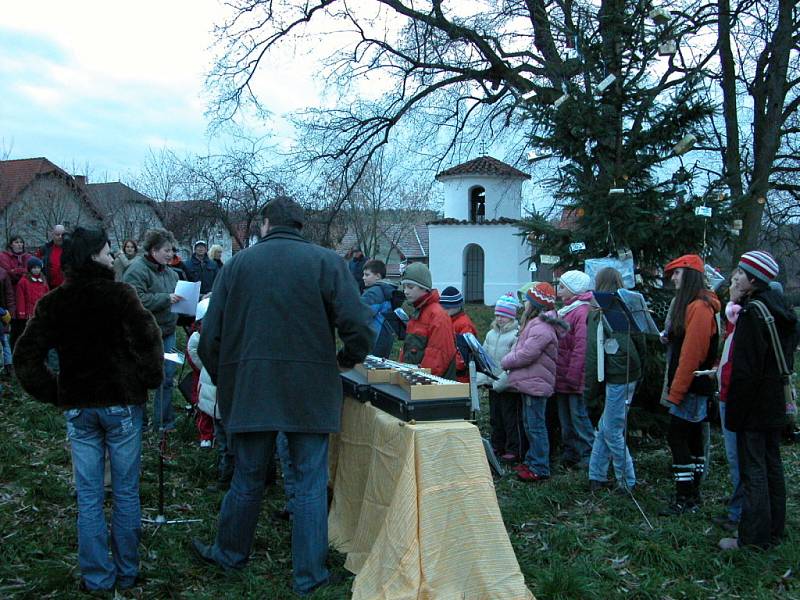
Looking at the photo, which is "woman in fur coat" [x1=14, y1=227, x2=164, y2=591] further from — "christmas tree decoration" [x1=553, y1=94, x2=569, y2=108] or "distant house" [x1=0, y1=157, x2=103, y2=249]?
"distant house" [x1=0, y1=157, x2=103, y2=249]

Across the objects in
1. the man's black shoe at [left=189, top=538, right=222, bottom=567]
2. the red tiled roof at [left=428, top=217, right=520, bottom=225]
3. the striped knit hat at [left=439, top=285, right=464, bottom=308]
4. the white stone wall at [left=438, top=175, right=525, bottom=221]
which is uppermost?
the white stone wall at [left=438, top=175, right=525, bottom=221]

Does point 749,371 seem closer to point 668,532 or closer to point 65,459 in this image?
point 668,532

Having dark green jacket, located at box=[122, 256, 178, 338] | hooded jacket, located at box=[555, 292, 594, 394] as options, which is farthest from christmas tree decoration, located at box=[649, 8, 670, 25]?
dark green jacket, located at box=[122, 256, 178, 338]

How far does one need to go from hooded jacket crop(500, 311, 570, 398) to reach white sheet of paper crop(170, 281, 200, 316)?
9.18ft

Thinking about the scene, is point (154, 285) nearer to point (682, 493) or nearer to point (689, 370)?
point (689, 370)

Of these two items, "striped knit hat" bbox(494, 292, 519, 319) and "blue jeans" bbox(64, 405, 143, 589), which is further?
"striped knit hat" bbox(494, 292, 519, 319)

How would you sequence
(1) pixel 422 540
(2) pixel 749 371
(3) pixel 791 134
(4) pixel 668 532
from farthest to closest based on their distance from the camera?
(3) pixel 791 134 < (4) pixel 668 532 < (2) pixel 749 371 < (1) pixel 422 540

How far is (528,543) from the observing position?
16.0 feet

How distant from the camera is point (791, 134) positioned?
678 inches

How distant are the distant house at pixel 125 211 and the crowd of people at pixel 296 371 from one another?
23156 millimetres

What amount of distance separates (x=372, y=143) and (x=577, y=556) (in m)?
13.8

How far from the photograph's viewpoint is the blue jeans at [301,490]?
12.7 feet

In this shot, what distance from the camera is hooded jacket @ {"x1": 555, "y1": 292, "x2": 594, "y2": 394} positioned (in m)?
6.52

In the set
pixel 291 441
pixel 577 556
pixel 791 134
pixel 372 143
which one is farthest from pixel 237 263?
pixel 791 134
